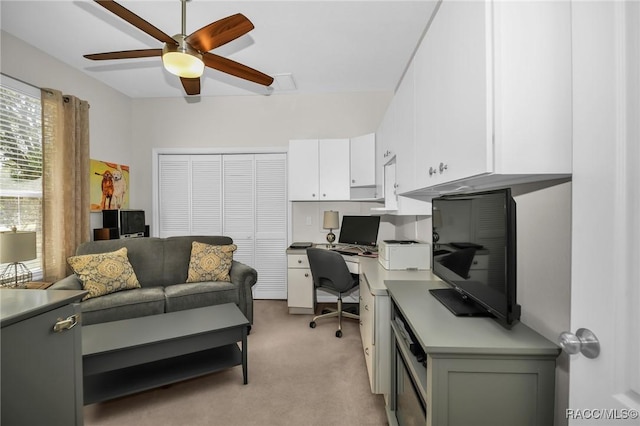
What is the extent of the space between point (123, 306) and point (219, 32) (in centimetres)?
235

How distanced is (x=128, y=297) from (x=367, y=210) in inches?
109

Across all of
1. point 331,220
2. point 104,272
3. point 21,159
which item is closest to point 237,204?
point 331,220

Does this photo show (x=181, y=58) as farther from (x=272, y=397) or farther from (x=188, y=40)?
(x=272, y=397)

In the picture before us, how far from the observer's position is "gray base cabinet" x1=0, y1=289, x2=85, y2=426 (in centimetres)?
89

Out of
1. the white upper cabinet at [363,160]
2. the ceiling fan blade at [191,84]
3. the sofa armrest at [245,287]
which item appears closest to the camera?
the ceiling fan blade at [191,84]

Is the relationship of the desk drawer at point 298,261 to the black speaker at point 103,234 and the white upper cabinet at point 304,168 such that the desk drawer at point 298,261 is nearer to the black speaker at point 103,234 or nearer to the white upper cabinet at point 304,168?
the white upper cabinet at point 304,168

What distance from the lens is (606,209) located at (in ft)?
2.15

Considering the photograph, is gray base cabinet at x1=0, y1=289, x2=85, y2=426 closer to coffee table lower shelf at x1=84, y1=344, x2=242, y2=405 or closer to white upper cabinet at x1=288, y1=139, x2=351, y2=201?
coffee table lower shelf at x1=84, y1=344, x2=242, y2=405

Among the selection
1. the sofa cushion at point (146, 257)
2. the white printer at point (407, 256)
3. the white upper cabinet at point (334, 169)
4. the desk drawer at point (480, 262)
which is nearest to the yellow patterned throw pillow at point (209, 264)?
the sofa cushion at point (146, 257)

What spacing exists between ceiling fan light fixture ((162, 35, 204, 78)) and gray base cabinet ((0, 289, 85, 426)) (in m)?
1.32

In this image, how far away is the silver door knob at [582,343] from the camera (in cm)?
67

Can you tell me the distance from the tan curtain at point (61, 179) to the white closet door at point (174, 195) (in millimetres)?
1096

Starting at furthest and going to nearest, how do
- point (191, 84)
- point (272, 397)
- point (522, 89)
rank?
point (191, 84), point (272, 397), point (522, 89)

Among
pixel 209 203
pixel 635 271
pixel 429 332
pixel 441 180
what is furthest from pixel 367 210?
pixel 635 271
